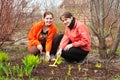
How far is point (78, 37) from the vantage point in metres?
7.11

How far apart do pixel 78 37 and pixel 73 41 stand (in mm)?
159

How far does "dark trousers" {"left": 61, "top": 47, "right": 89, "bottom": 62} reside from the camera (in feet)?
23.6

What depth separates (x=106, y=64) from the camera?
281 inches

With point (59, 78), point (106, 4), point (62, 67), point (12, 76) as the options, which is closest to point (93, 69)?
point (62, 67)

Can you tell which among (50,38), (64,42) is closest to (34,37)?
(50,38)

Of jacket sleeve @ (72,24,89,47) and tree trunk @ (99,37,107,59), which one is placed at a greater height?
jacket sleeve @ (72,24,89,47)

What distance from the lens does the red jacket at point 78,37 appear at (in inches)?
273

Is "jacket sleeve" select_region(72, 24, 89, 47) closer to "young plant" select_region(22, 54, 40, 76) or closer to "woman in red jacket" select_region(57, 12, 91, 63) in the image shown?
"woman in red jacket" select_region(57, 12, 91, 63)

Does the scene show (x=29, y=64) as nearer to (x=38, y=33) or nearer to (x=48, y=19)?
(x=48, y=19)

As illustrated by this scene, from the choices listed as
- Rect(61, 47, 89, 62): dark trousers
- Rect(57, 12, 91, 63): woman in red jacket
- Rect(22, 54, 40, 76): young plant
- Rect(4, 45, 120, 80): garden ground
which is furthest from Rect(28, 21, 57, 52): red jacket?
Rect(22, 54, 40, 76): young plant

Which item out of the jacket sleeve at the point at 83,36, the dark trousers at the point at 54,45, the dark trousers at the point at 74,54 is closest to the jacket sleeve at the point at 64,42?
the dark trousers at the point at 74,54

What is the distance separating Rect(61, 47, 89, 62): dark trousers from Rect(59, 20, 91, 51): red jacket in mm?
97

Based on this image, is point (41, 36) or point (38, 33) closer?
point (38, 33)

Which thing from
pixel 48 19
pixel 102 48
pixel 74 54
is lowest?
pixel 102 48
